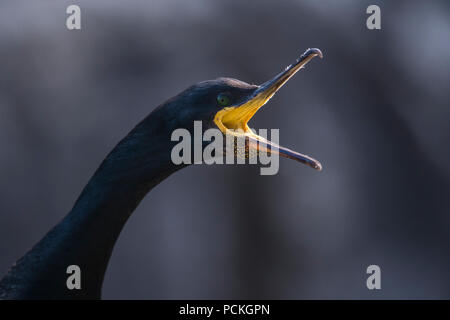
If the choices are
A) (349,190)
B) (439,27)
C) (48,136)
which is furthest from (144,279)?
(439,27)

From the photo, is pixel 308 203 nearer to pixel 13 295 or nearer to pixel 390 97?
pixel 390 97

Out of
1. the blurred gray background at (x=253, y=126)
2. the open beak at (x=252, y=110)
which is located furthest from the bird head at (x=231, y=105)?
the blurred gray background at (x=253, y=126)

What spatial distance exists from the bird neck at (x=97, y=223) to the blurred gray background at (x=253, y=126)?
3.17ft

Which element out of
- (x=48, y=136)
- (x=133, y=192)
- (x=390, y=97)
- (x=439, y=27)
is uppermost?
(x=439, y=27)

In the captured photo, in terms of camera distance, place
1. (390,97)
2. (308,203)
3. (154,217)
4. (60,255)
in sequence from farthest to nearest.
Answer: (390,97) → (308,203) → (154,217) → (60,255)

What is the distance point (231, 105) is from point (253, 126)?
1.00m

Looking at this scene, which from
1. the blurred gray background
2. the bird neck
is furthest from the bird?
the blurred gray background

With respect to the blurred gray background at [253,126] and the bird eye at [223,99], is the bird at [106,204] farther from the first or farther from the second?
the blurred gray background at [253,126]

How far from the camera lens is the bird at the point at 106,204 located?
878 mm

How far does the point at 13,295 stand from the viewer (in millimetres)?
891

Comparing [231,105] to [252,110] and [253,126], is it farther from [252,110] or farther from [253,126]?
[253,126]

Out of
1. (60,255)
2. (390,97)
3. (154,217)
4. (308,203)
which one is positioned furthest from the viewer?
(390,97)

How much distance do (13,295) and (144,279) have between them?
Result: 3.40 feet

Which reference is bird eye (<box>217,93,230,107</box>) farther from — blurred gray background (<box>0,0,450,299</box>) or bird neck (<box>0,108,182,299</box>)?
blurred gray background (<box>0,0,450,299</box>)
